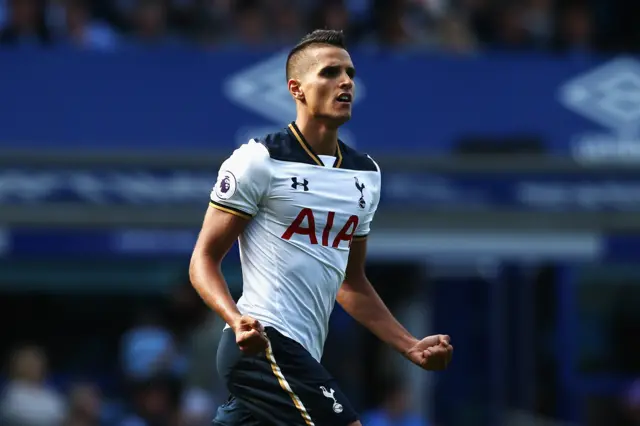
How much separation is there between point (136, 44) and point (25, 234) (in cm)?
218

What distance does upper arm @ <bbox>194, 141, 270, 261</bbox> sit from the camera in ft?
18.2

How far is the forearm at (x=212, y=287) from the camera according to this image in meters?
5.32

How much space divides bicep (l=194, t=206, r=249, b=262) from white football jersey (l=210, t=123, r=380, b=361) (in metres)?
0.03

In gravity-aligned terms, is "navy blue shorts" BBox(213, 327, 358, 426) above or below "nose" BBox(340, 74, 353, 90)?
below

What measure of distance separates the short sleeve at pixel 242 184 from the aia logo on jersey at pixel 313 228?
17cm

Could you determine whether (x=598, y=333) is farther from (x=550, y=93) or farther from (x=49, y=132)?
(x=49, y=132)

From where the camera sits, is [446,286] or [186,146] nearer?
[186,146]

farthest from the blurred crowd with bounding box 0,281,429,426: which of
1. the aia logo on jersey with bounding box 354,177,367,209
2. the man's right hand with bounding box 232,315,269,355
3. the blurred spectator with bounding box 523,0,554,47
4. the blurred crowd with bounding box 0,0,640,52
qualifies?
the man's right hand with bounding box 232,315,269,355

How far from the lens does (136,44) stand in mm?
13484

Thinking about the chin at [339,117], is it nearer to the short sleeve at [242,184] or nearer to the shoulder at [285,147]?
the shoulder at [285,147]

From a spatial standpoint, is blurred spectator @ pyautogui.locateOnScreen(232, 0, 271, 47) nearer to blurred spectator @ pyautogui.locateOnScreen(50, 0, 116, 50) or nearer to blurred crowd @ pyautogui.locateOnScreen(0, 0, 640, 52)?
blurred crowd @ pyautogui.locateOnScreen(0, 0, 640, 52)

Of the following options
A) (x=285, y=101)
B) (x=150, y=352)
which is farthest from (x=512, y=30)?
(x=150, y=352)

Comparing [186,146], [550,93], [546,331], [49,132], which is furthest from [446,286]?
[49,132]

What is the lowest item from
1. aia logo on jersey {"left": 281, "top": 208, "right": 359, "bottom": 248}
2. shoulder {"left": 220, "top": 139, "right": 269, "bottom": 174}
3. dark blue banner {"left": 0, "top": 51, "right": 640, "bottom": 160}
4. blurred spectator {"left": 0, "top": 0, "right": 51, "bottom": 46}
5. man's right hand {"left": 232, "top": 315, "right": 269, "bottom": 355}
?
man's right hand {"left": 232, "top": 315, "right": 269, "bottom": 355}
